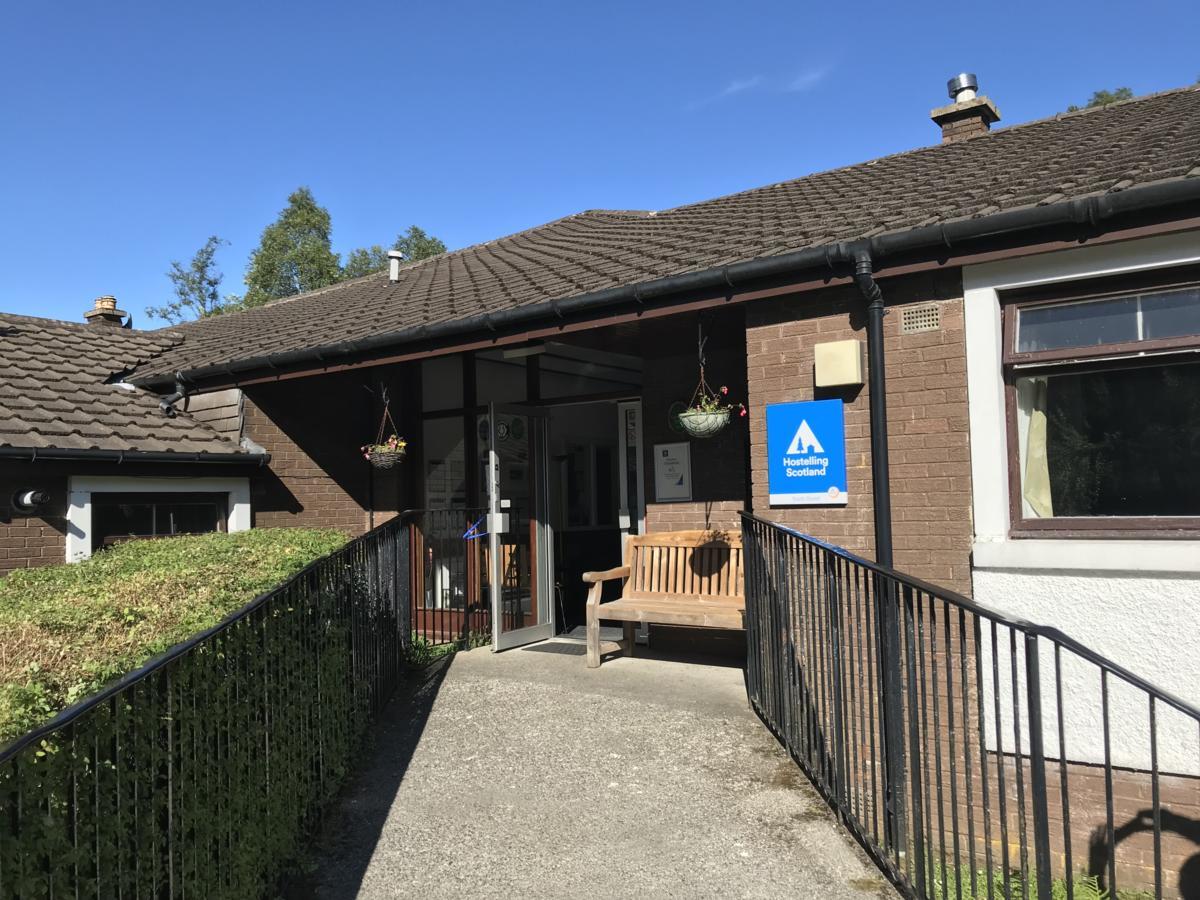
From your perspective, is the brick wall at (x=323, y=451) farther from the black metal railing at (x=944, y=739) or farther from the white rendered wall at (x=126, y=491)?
the black metal railing at (x=944, y=739)

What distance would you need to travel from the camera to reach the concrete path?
350 cm

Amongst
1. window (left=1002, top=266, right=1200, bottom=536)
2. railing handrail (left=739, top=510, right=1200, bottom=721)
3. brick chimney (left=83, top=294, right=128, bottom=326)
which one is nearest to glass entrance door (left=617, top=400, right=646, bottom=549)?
window (left=1002, top=266, right=1200, bottom=536)

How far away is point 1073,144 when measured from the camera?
661 centimetres

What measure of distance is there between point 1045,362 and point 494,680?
13.7 feet

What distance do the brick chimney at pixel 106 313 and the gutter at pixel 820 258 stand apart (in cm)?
692

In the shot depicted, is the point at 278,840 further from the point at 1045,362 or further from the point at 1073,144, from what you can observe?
the point at 1073,144

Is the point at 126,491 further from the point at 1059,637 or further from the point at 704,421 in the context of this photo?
the point at 1059,637

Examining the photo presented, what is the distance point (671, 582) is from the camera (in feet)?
23.1

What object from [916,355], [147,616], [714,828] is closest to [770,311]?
[916,355]

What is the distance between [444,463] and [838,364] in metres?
5.14

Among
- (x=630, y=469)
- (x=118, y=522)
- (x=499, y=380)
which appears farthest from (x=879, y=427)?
(x=118, y=522)

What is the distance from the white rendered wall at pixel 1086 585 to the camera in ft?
13.6

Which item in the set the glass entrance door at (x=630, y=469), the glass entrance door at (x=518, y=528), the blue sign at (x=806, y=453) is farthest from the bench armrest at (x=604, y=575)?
the blue sign at (x=806, y=453)

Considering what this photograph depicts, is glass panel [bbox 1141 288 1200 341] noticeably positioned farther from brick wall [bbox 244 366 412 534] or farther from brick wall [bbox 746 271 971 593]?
brick wall [bbox 244 366 412 534]
